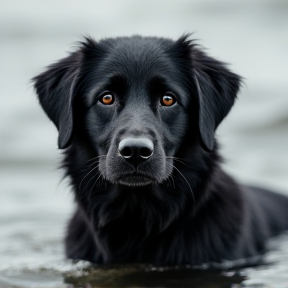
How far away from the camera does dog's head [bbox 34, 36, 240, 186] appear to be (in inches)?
220

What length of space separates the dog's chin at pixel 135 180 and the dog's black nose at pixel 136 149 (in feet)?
0.42

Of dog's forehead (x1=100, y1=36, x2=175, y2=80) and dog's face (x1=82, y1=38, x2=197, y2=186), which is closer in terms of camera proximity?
dog's face (x1=82, y1=38, x2=197, y2=186)

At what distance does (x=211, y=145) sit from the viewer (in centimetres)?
596

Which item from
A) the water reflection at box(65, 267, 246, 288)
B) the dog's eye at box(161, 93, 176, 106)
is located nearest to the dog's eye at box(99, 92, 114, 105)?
the dog's eye at box(161, 93, 176, 106)

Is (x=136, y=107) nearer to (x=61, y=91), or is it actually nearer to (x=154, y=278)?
(x=61, y=91)

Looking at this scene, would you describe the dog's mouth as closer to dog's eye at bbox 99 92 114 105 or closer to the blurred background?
dog's eye at bbox 99 92 114 105

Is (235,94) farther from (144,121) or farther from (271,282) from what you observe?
(271,282)

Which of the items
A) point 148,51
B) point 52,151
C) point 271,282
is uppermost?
point 148,51

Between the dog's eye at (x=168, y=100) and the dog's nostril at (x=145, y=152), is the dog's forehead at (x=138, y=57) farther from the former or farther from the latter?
the dog's nostril at (x=145, y=152)

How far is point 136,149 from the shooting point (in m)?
5.36

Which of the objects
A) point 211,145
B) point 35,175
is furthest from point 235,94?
point 35,175

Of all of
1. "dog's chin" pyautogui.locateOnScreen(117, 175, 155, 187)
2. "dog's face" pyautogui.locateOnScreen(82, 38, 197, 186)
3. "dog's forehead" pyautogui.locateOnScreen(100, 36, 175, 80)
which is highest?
"dog's forehead" pyautogui.locateOnScreen(100, 36, 175, 80)

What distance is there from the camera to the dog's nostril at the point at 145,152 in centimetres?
536

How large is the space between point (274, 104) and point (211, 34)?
407 cm
